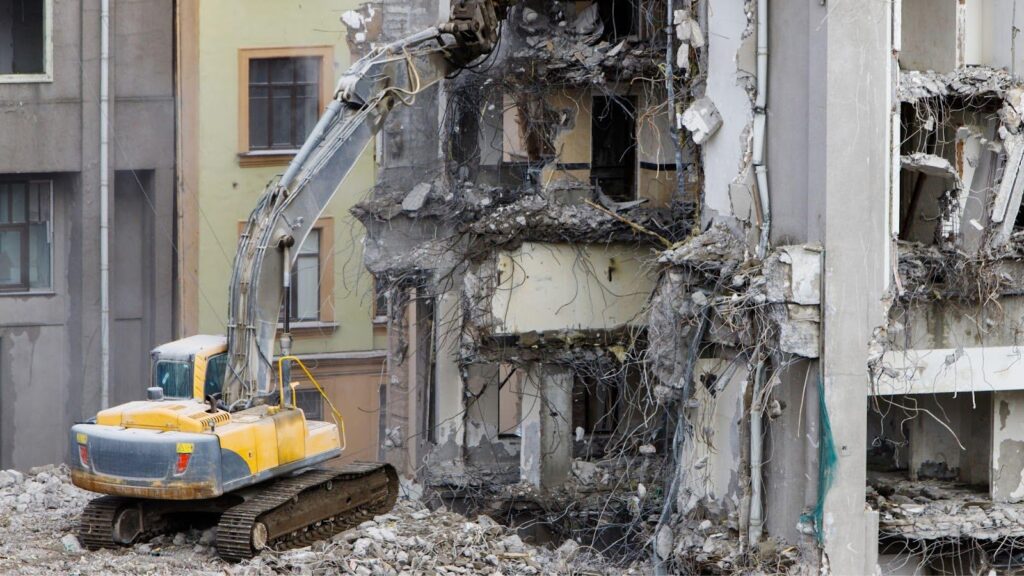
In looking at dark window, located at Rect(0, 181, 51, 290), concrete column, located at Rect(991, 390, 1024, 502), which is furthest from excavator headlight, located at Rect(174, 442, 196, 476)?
dark window, located at Rect(0, 181, 51, 290)

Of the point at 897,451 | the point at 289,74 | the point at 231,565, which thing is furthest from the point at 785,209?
the point at 289,74

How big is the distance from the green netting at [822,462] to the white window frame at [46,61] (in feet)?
57.3

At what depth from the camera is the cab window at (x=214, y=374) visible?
15.4m

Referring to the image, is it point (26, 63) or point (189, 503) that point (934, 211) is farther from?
point (26, 63)

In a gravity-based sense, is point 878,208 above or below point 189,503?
above

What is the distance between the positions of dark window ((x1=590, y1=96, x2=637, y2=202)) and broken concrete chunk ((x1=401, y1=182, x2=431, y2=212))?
252 cm

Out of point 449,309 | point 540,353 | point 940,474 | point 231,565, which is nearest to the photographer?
point 231,565

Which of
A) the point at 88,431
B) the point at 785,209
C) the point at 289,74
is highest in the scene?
the point at 289,74

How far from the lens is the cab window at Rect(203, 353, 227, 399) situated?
1537cm

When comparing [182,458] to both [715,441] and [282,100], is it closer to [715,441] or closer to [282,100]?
[715,441]

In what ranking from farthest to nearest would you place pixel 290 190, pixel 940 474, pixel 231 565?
pixel 940 474 → pixel 290 190 → pixel 231 565

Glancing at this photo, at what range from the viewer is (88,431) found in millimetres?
14875

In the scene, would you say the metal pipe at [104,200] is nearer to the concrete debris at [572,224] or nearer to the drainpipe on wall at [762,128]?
the concrete debris at [572,224]

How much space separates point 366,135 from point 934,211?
6.75 metres
